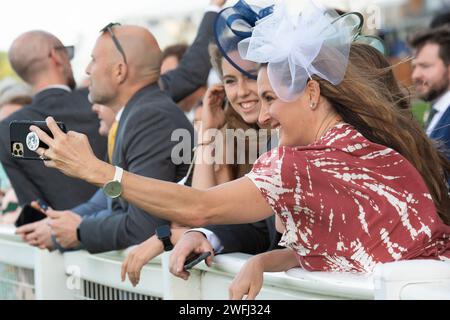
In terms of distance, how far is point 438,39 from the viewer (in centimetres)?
671

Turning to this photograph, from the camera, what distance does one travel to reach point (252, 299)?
323cm

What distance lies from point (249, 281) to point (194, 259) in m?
0.54

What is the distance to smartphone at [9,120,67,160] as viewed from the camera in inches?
122

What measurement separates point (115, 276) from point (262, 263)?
54.9 inches

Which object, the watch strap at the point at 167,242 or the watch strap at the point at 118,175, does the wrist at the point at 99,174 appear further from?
the watch strap at the point at 167,242

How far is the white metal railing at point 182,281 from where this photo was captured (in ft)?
8.89

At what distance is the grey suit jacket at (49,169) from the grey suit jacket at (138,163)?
1.14m

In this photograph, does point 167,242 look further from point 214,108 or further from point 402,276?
point 402,276

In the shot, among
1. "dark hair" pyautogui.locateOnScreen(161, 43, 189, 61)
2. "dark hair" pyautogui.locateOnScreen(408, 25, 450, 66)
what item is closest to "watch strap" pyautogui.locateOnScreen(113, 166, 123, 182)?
"dark hair" pyautogui.locateOnScreen(408, 25, 450, 66)

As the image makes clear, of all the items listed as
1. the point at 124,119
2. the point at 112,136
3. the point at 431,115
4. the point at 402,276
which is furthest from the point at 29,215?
the point at 402,276

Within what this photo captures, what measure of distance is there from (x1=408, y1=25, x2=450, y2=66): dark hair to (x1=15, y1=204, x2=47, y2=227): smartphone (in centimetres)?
286

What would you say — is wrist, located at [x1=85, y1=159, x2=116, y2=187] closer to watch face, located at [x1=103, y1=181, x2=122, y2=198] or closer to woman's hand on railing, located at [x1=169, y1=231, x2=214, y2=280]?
watch face, located at [x1=103, y1=181, x2=122, y2=198]

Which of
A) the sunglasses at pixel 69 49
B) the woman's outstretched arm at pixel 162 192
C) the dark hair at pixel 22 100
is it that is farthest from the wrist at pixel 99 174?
the dark hair at pixel 22 100
